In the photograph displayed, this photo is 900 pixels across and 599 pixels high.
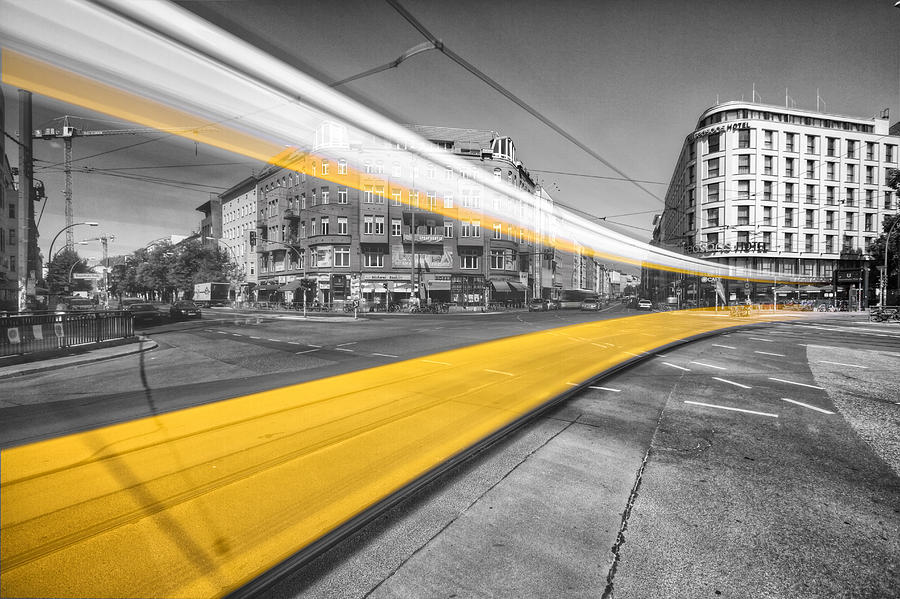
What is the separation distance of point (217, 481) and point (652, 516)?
4.03 metres

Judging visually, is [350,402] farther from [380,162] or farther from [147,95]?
[380,162]

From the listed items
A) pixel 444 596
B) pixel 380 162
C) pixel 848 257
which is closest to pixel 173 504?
pixel 444 596

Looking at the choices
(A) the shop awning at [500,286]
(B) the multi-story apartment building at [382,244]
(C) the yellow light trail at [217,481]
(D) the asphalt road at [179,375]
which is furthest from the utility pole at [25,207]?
(A) the shop awning at [500,286]

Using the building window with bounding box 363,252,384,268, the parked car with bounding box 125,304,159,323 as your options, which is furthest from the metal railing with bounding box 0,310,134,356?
the building window with bounding box 363,252,384,268

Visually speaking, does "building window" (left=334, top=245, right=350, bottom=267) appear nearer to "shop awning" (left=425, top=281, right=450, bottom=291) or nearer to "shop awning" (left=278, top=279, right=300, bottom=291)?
"shop awning" (left=278, top=279, right=300, bottom=291)

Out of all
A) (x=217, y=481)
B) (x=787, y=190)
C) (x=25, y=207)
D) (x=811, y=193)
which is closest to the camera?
(x=217, y=481)

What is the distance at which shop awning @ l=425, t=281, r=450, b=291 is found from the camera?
165ft

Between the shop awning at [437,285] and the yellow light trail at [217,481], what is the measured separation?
139 ft

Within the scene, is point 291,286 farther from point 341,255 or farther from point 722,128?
point 722,128

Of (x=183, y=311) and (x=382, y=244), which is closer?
(x=183, y=311)

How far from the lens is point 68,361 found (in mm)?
11547

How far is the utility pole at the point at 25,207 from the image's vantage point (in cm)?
672

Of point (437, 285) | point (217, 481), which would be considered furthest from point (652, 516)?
point (437, 285)

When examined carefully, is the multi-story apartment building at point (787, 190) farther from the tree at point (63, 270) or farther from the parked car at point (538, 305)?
the tree at point (63, 270)
